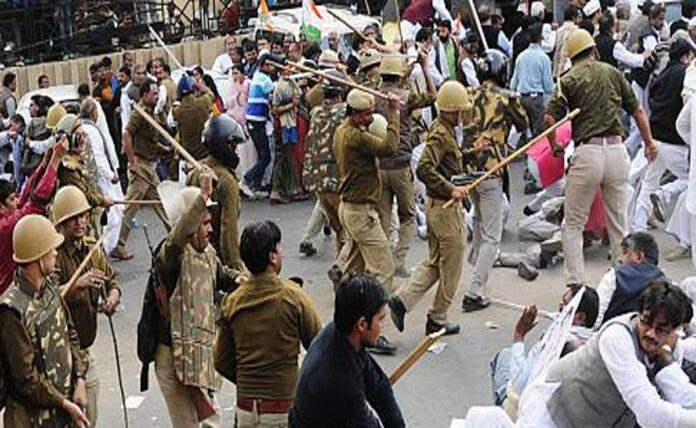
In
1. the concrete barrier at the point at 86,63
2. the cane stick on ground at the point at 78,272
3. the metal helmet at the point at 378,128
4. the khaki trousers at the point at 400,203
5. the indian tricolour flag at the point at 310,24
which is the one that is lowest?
the concrete barrier at the point at 86,63

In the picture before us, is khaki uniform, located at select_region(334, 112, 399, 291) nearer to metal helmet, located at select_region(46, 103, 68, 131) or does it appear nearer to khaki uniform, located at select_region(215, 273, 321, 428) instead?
metal helmet, located at select_region(46, 103, 68, 131)

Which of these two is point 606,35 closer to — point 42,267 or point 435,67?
point 435,67

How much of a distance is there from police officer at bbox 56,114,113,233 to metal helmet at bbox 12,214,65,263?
10.6 feet

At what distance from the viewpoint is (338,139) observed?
9.66m

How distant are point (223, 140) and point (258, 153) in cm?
624

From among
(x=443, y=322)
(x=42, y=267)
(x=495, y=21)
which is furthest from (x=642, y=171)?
(x=42, y=267)

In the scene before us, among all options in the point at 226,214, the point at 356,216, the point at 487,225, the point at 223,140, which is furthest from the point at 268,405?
the point at 487,225

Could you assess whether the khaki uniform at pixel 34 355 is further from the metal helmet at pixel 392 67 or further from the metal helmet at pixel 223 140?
the metal helmet at pixel 392 67

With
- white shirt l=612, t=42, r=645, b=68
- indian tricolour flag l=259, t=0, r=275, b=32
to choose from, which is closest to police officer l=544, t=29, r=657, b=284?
white shirt l=612, t=42, r=645, b=68

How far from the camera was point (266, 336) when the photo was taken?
6125mm

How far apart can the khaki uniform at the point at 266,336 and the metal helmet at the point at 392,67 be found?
14.7 ft

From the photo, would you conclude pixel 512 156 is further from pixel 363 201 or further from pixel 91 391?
pixel 91 391

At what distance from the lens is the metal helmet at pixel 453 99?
926 cm

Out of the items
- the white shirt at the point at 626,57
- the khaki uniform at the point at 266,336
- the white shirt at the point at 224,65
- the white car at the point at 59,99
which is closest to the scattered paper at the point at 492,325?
the khaki uniform at the point at 266,336
